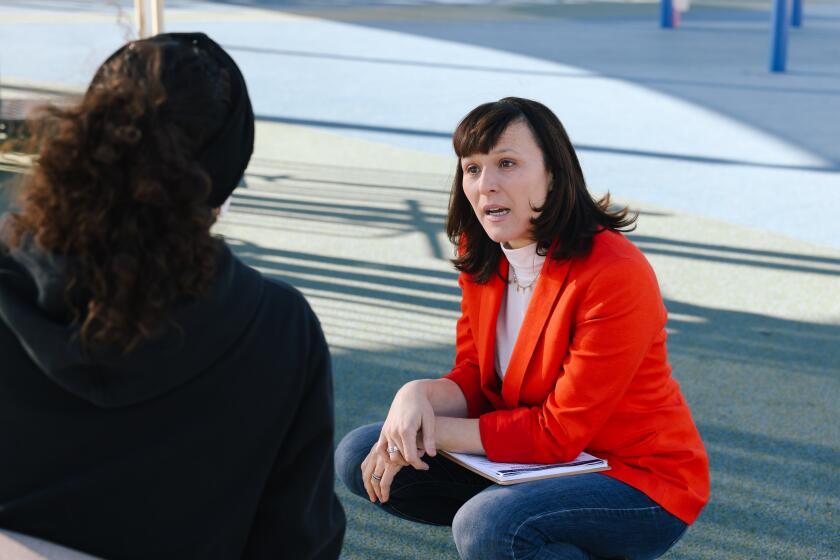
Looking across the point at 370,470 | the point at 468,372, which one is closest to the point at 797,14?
the point at 468,372

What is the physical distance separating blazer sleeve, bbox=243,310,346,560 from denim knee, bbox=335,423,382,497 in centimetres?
105

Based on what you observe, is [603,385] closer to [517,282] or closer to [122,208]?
[517,282]

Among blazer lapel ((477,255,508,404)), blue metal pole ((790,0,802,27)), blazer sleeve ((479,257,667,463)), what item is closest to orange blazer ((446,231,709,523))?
blazer sleeve ((479,257,667,463))

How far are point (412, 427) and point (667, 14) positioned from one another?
16.7 meters

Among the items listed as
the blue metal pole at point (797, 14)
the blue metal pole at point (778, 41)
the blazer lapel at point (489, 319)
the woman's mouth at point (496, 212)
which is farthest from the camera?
the blue metal pole at point (797, 14)

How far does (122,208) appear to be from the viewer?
127 cm

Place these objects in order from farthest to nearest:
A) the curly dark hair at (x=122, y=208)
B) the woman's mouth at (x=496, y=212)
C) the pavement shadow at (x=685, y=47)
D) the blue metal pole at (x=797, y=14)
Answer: the blue metal pole at (x=797, y=14), the pavement shadow at (x=685, y=47), the woman's mouth at (x=496, y=212), the curly dark hair at (x=122, y=208)

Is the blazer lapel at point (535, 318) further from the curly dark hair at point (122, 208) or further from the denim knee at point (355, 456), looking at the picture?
the curly dark hair at point (122, 208)

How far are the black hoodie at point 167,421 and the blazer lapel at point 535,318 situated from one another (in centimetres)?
88

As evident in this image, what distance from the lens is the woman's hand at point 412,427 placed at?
2.37 m

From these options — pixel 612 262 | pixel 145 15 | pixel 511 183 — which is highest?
pixel 145 15

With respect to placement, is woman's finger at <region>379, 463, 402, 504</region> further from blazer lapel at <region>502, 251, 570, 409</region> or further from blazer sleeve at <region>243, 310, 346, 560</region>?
blazer sleeve at <region>243, 310, 346, 560</region>

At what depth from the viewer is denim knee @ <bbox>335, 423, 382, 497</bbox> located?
2668 mm

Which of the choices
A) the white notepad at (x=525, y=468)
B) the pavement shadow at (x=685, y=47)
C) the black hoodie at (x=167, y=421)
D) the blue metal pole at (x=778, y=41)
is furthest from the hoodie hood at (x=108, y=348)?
the blue metal pole at (x=778, y=41)
